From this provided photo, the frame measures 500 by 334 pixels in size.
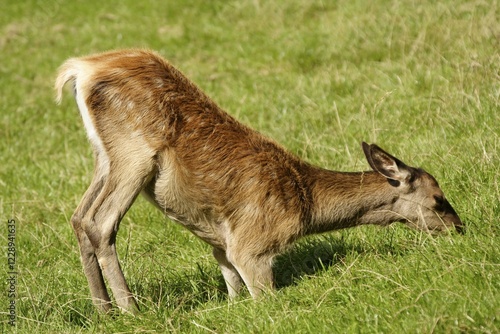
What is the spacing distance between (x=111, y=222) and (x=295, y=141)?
2.75m

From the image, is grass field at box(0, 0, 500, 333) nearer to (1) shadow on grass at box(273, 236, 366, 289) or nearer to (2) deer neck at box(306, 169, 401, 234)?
(1) shadow on grass at box(273, 236, 366, 289)

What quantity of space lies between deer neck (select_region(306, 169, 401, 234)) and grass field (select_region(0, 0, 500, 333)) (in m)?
0.14

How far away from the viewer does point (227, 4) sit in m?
11.9

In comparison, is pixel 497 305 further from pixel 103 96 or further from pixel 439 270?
pixel 103 96

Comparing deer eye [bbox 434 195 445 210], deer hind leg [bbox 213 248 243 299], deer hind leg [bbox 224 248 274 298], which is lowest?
deer hind leg [bbox 213 248 243 299]

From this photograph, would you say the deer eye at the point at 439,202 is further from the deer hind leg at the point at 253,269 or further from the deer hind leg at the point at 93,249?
the deer hind leg at the point at 93,249

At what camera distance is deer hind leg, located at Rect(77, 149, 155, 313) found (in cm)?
539

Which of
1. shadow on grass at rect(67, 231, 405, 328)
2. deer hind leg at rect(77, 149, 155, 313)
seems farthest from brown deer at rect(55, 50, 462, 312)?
shadow on grass at rect(67, 231, 405, 328)

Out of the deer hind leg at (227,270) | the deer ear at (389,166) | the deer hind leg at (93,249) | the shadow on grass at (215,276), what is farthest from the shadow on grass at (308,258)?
the deer hind leg at (93,249)

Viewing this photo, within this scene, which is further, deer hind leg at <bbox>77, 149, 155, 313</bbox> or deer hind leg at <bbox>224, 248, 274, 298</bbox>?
deer hind leg at <bbox>224, 248, 274, 298</bbox>

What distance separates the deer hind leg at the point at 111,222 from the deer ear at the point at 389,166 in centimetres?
151

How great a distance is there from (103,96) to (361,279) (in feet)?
6.72

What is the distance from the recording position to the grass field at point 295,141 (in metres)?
4.71

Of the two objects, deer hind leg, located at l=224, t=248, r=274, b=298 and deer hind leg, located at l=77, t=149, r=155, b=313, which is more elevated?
deer hind leg, located at l=77, t=149, r=155, b=313
